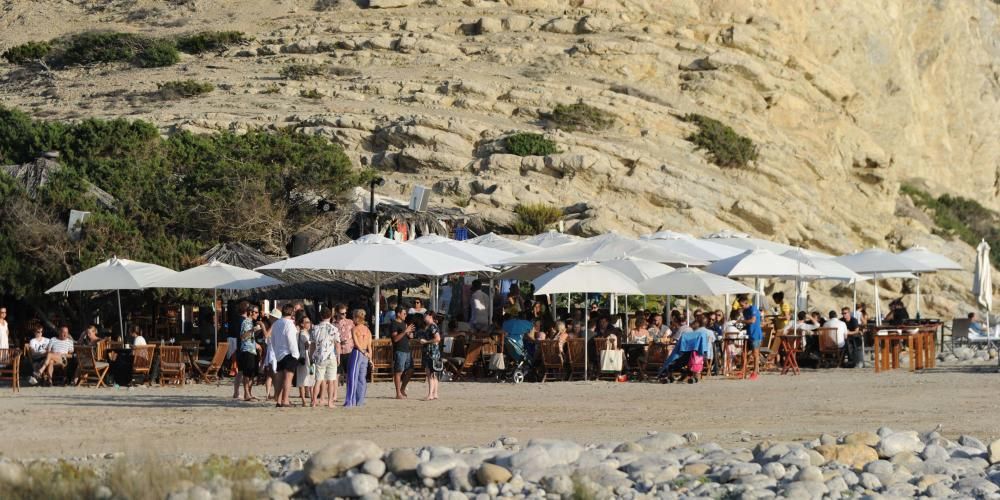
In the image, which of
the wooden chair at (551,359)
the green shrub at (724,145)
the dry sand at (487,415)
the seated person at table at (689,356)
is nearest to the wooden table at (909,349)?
the dry sand at (487,415)

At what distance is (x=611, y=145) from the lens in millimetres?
40688

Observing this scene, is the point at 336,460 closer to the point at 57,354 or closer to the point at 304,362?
the point at 304,362

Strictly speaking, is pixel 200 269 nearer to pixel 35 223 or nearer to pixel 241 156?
pixel 35 223

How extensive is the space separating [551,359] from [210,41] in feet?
123

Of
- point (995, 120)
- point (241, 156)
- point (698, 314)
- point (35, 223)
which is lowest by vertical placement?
point (698, 314)

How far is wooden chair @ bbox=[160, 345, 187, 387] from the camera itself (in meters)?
19.9

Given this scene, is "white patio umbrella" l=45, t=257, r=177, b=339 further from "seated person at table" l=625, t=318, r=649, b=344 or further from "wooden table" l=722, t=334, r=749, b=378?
"wooden table" l=722, t=334, r=749, b=378

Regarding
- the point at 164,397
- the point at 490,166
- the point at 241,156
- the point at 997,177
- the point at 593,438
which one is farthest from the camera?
the point at 997,177

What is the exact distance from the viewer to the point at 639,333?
21.8 meters

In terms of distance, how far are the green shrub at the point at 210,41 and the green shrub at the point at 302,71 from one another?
6.02 metres

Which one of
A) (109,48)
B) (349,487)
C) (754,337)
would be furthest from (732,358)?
(109,48)

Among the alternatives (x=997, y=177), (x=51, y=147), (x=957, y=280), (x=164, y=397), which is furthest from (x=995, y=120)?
(x=164, y=397)

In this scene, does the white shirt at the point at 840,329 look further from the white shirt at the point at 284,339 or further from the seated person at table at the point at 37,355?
the seated person at table at the point at 37,355

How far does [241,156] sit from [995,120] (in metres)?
46.1
